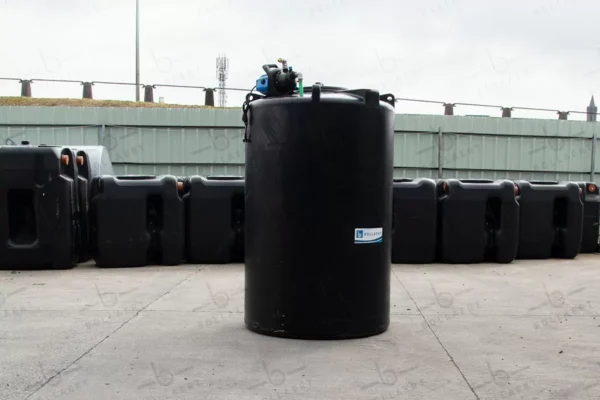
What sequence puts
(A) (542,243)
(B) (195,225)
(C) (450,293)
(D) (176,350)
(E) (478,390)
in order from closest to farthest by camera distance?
(E) (478,390) < (D) (176,350) < (C) (450,293) < (B) (195,225) < (A) (542,243)

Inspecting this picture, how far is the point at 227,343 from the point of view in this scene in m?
4.91

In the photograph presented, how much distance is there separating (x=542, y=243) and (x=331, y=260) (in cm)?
690

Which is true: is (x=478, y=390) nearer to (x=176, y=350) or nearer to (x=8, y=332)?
(x=176, y=350)

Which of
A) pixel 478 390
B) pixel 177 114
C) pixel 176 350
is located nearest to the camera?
pixel 478 390

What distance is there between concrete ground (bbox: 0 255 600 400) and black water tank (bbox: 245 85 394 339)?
26 centimetres

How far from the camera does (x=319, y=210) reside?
16.2 ft

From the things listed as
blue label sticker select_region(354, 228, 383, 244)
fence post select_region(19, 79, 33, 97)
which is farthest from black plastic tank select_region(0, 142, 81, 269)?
fence post select_region(19, 79, 33, 97)

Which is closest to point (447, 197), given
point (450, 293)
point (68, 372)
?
point (450, 293)

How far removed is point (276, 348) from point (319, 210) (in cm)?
111

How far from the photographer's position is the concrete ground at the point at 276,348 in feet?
12.7

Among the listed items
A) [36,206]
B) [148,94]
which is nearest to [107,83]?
[148,94]

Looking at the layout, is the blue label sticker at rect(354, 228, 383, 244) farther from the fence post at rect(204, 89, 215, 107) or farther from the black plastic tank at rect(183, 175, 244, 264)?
the fence post at rect(204, 89, 215, 107)

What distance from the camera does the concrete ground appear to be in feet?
12.7

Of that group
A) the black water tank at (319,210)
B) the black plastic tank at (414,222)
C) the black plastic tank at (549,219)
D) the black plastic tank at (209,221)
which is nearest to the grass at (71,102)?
the black plastic tank at (209,221)
